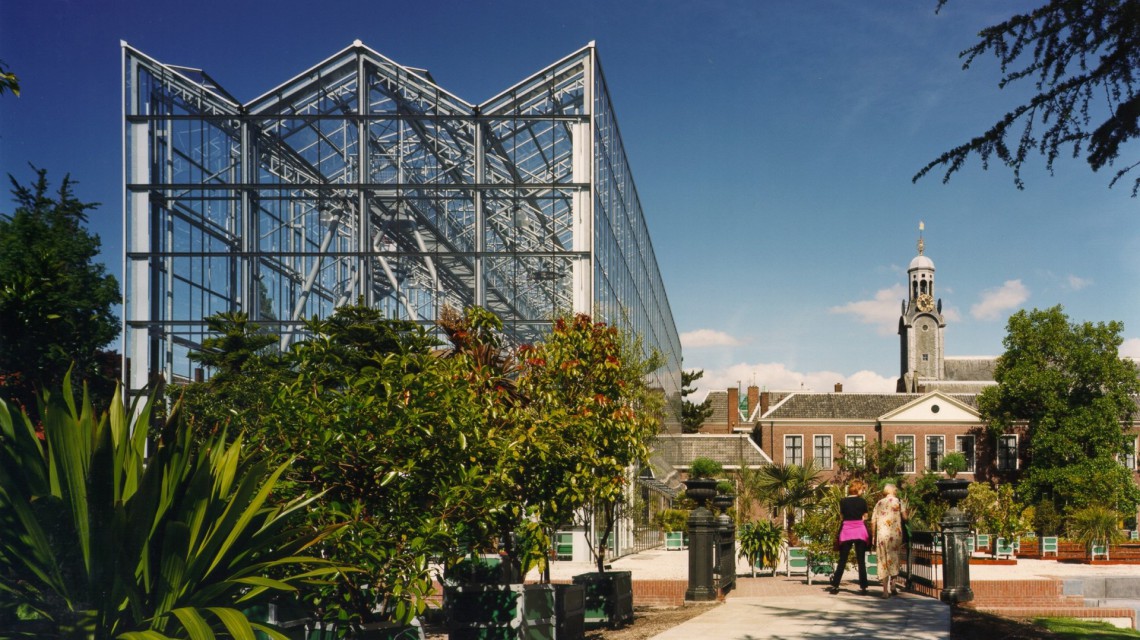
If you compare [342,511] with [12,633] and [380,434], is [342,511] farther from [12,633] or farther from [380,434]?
[12,633]

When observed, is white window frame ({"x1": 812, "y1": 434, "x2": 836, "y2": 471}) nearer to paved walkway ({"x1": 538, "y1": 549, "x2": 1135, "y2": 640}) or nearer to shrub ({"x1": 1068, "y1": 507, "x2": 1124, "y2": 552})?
shrub ({"x1": 1068, "y1": 507, "x2": 1124, "y2": 552})

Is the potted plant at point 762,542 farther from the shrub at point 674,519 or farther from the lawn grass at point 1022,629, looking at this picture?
the shrub at point 674,519

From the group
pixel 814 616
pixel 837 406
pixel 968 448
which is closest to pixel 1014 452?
pixel 968 448

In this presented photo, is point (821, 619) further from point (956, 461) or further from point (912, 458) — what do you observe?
point (912, 458)

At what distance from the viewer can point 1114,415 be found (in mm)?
47500

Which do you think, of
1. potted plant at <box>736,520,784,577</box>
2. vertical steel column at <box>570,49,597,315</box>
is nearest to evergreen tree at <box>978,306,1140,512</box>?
vertical steel column at <box>570,49,597,315</box>

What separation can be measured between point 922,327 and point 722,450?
36.7 meters

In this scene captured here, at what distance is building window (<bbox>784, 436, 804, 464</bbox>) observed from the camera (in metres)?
55.2

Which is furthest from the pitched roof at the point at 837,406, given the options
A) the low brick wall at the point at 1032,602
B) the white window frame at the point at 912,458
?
the low brick wall at the point at 1032,602

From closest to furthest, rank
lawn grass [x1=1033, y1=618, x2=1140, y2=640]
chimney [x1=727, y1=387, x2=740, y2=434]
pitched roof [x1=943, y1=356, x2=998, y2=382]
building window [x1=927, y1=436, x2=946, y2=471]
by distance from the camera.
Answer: lawn grass [x1=1033, y1=618, x2=1140, y2=640], building window [x1=927, y1=436, x2=946, y2=471], chimney [x1=727, y1=387, x2=740, y2=434], pitched roof [x1=943, y1=356, x2=998, y2=382]

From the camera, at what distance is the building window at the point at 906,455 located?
52688 millimetres

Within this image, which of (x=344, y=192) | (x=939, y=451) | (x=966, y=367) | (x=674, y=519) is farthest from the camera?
(x=966, y=367)

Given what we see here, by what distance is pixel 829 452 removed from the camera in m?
55.1

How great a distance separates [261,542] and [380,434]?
57.9 inches
